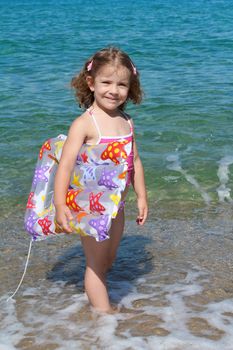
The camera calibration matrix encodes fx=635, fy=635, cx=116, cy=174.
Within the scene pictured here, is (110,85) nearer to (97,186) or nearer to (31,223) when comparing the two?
(97,186)

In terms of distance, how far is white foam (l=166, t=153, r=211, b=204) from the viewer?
6.03 m

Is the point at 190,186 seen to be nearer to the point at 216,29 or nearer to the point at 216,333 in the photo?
the point at 216,333

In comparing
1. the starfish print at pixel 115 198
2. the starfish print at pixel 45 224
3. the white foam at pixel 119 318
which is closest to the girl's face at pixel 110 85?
the starfish print at pixel 115 198

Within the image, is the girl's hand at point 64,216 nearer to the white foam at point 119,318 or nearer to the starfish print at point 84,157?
the starfish print at point 84,157

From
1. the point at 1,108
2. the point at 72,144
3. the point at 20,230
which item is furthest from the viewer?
the point at 1,108

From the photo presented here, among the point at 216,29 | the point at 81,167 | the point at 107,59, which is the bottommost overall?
the point at 216,29

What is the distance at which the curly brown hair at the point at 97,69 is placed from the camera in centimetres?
→ 355

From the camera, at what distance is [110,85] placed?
3.57 metres

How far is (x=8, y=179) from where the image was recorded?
646cm

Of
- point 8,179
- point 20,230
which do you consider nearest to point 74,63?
point 8,179

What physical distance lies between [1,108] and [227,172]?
176 inches

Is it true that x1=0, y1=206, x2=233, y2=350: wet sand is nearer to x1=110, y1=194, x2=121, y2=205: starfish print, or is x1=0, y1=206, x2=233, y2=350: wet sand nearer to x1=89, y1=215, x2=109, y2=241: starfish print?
x1=89, y1=215, x2=109, y2=241: starfish print

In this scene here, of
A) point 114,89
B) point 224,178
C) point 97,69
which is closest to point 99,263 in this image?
point 114,89

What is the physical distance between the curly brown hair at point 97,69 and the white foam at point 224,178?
2430mm
